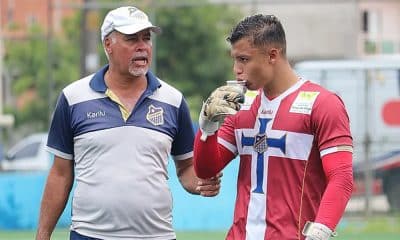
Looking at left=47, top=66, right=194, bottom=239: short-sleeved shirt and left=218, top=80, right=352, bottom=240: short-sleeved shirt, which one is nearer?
left=218, top=80, right=352, bottom=240: short-sleeved shirt

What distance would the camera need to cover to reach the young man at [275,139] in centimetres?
607

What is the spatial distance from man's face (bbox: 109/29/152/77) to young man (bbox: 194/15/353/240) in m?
0.77

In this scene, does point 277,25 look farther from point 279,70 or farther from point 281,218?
point 281,218

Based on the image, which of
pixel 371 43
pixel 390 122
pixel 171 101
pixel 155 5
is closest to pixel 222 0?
pixel 155 5

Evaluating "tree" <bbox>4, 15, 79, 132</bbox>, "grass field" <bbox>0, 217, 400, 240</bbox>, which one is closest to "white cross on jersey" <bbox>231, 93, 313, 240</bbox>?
"grass field" <bbox>0, 217, 400, 240</bbox>

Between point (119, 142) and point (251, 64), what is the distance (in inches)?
41.5

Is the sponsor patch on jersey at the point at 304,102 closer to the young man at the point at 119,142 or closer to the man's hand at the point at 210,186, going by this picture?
the man's hand at the point at 210,186

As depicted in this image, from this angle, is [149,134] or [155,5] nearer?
[149,134]

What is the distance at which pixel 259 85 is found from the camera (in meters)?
6.28

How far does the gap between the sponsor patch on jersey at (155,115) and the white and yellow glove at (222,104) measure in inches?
35.1

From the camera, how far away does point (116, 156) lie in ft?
22.6

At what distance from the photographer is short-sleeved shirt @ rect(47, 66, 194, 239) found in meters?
6.91

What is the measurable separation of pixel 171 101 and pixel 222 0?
675 inches

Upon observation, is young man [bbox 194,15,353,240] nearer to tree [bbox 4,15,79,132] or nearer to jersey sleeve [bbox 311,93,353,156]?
jersey sleeve [bbox 311,93,353,156]
